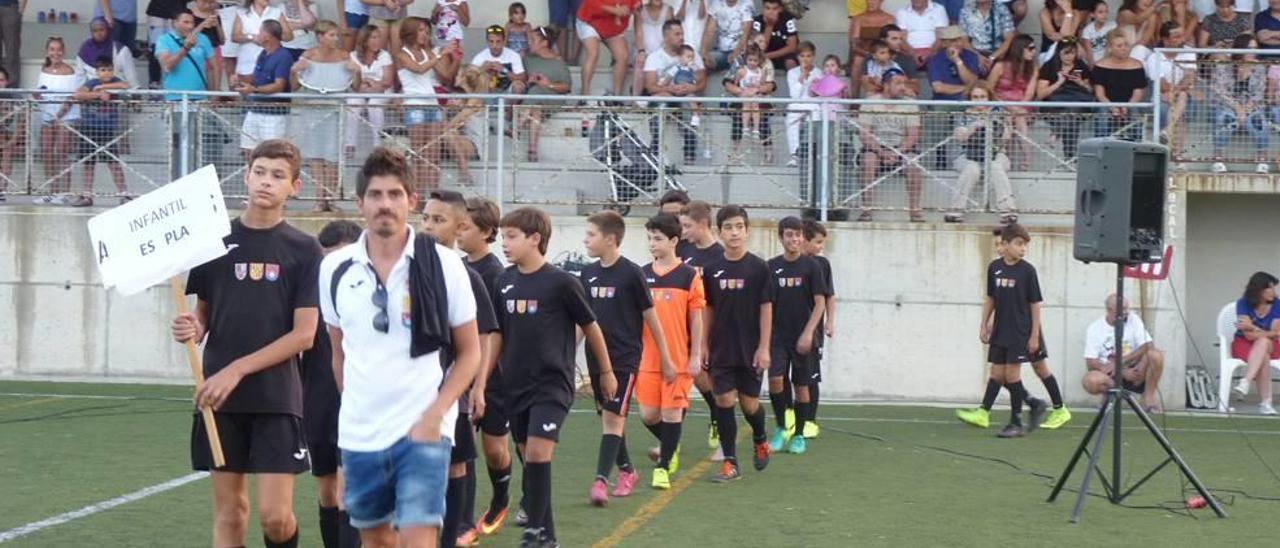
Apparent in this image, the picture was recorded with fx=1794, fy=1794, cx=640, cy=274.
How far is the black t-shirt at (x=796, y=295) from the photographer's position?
14281mm

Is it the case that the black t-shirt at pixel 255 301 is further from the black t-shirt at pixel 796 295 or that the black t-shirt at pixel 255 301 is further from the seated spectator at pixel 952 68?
the seated spectator at pixel 952 68

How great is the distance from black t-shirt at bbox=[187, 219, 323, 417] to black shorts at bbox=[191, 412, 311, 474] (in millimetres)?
54

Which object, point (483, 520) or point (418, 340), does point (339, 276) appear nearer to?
point (418, 340)

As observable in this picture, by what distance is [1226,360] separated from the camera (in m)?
18.2

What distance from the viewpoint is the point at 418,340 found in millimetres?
6090

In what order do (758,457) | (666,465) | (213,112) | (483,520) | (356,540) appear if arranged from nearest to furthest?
(356,540), (483,520), (666,465), (758,457), (213,112)

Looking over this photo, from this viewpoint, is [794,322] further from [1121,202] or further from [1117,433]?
[1121,202]

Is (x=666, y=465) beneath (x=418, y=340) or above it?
beneath

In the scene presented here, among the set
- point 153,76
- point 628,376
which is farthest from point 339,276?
point 153,76

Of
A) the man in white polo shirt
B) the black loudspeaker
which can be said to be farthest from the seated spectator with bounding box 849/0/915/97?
the man in white polo shirt

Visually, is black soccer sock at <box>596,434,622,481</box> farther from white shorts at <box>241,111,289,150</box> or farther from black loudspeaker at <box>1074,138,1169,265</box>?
white shorts at <box>241,111,289,150</box>

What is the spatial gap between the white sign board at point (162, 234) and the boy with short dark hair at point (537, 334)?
95.0 inches

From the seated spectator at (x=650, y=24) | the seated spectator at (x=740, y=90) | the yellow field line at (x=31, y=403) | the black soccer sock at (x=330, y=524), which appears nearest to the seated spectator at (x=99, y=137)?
the yellow field line at (x=31, y=403)

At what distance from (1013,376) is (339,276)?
409 inches
